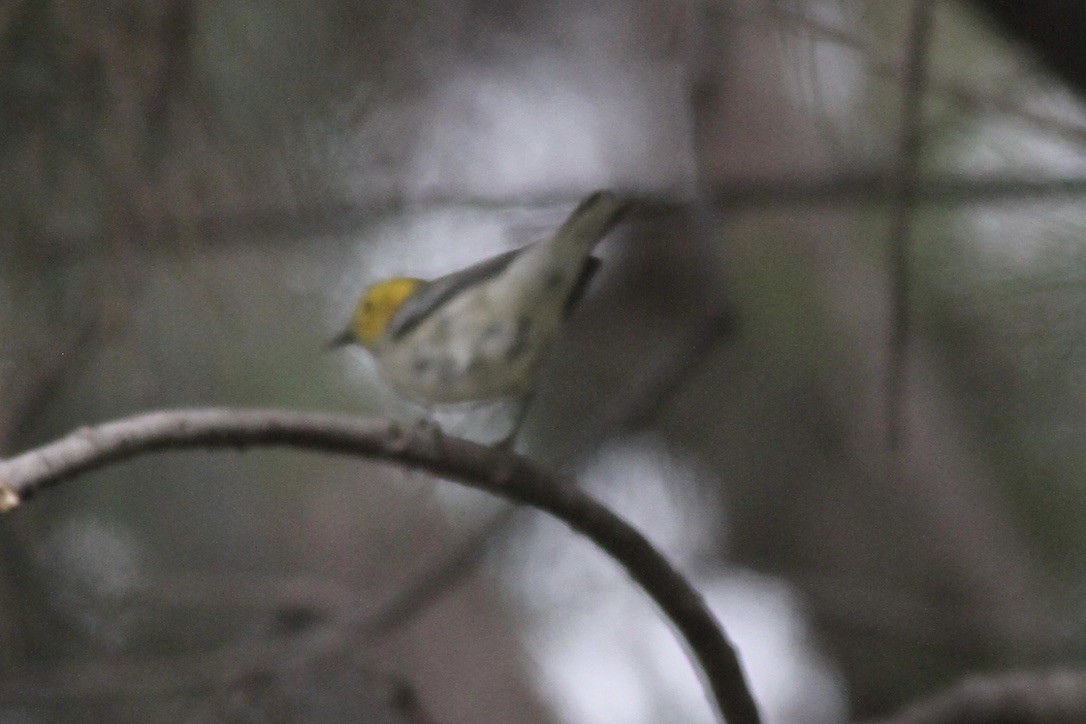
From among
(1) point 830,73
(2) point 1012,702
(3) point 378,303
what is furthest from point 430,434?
(1) point 830,73

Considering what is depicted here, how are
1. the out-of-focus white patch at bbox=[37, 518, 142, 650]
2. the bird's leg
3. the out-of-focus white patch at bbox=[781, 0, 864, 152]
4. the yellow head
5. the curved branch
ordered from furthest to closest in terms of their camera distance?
the out-of-focus white patch at bbox=[37, 518, 142, 650] < the yellow head < the out-of-focus white patch at bbox=[781, 0, 864, 152] < the bird's leg < the curved branch

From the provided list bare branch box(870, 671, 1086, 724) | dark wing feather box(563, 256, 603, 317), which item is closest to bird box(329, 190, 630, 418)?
dark wing feather box(563, 256, 603, 317)

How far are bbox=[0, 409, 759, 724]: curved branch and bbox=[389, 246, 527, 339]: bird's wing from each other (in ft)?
0.58

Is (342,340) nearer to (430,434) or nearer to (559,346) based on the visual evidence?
(430,434)

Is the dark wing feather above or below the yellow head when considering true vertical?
above

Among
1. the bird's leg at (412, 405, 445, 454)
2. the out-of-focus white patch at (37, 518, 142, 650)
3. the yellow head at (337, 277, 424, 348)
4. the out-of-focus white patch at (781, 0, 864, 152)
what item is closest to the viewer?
the bird's leg at (412, 405, 445, 454)

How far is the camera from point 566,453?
1.71 meters

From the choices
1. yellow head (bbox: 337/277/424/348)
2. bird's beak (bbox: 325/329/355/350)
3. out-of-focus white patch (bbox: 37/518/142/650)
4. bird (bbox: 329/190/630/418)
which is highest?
bird (bbox: 329/190/630/418)

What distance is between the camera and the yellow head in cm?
119

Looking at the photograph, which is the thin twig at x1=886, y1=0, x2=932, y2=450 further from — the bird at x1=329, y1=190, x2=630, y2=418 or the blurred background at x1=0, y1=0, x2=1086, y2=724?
the bird at x1=329, y1=190, x2=630, y2=418

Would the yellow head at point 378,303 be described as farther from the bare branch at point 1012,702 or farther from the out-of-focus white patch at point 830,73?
the bare branch at point 1012,702

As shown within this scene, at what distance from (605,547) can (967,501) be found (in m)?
1.24

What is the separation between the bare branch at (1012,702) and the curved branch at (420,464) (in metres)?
0.35

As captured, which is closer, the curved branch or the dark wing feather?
the curved branch
